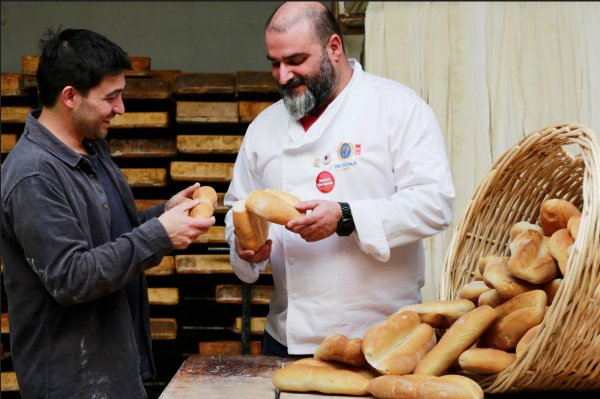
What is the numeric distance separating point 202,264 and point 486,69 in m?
1.69

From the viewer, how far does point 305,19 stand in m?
2.56

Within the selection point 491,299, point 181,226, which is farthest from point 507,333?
point 181,226

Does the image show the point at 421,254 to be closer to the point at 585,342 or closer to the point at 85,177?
the point at 585,342

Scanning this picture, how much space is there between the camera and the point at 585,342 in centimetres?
175

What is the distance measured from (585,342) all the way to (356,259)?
2.76ft

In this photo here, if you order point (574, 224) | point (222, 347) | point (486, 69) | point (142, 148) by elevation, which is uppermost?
point (486, 69)

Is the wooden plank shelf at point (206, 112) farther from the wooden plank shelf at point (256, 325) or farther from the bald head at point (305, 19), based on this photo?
the bald head at point (305, 19)

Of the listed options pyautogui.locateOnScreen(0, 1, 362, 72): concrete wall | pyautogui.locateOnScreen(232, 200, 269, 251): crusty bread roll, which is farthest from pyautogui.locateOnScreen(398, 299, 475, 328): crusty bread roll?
pyautogui.locateOnScreen(0, 1, 362, 72): concrete wall

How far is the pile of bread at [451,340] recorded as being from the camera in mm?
1789

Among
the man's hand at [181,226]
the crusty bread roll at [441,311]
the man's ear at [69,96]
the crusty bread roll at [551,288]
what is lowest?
the crusty bread roll at [441,311]

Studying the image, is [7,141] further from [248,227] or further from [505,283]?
[505,283]

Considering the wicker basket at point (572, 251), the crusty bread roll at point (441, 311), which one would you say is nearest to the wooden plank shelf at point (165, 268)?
the wicker basket at point (572, 251)

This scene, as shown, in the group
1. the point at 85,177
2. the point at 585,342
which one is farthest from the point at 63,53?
the point at 585,342

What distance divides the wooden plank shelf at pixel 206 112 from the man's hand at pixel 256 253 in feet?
5.41
